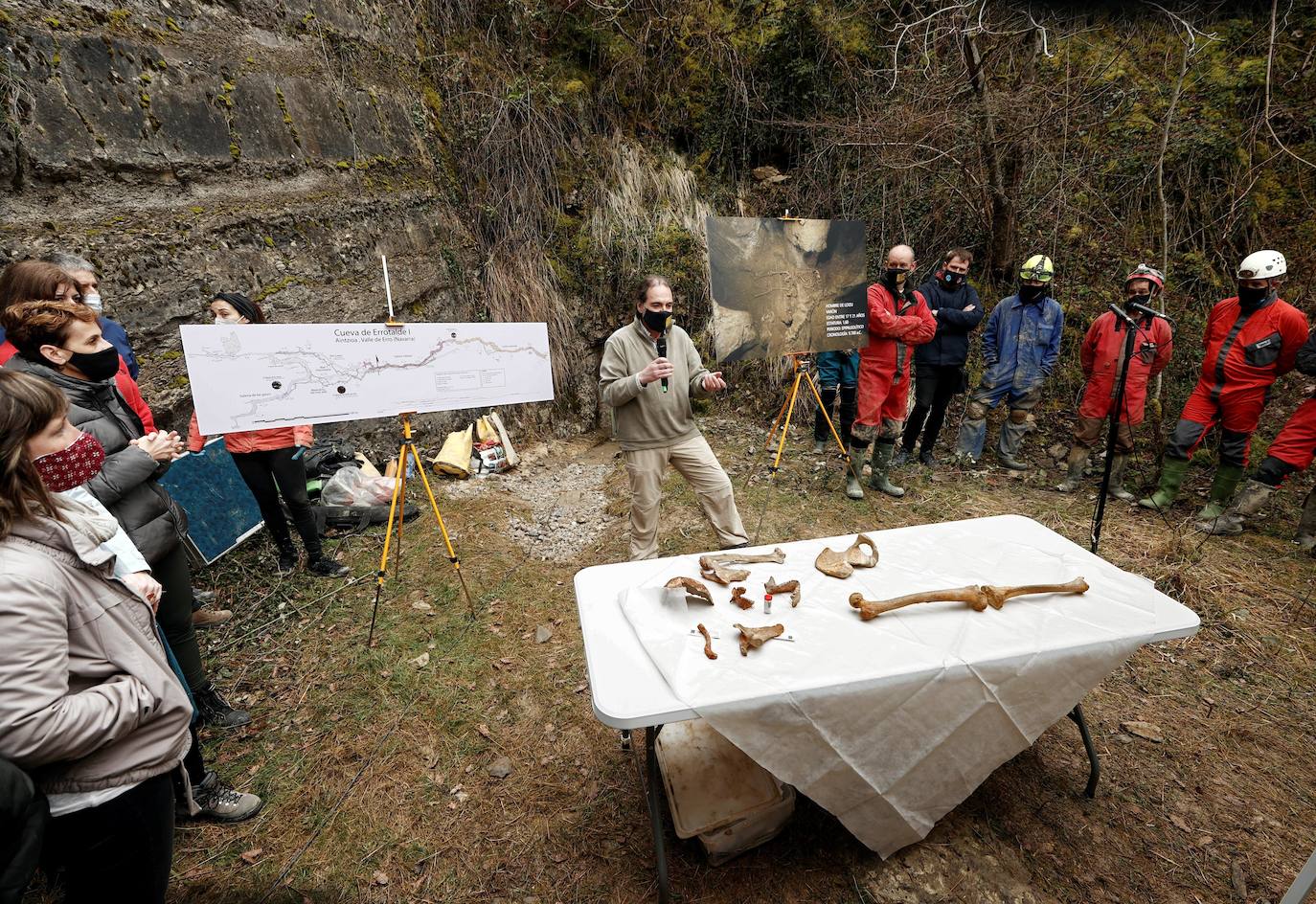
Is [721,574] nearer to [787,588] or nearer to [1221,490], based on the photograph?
[787,588]

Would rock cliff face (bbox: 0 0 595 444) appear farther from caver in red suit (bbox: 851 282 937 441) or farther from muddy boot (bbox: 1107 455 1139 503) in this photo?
muddy boot (bbox: 1107 455 1139 503)

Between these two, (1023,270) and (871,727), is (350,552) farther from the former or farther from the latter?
(1023,270)

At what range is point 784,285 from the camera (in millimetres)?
→ 4266

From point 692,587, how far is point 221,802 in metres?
2.34

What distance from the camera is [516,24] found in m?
6.83

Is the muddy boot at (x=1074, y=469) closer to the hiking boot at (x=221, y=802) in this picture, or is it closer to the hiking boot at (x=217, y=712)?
the hiking boot at (x=221, y=802)

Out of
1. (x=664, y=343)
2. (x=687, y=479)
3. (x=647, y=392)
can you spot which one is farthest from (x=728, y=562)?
(x=664, y=343)

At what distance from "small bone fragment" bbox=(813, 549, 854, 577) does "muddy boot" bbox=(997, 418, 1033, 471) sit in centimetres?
429

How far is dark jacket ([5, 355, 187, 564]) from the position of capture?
2189 millimetres

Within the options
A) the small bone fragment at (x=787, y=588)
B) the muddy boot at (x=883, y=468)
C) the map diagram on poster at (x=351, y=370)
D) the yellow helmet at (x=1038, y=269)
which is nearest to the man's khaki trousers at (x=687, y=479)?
the map diagram on poster at (x=351, y=370)

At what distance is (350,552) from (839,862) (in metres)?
4.00

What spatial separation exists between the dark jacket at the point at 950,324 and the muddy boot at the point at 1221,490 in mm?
2140

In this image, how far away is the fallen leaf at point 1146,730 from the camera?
2705mm

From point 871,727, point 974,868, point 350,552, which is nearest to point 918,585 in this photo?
point 871,727
